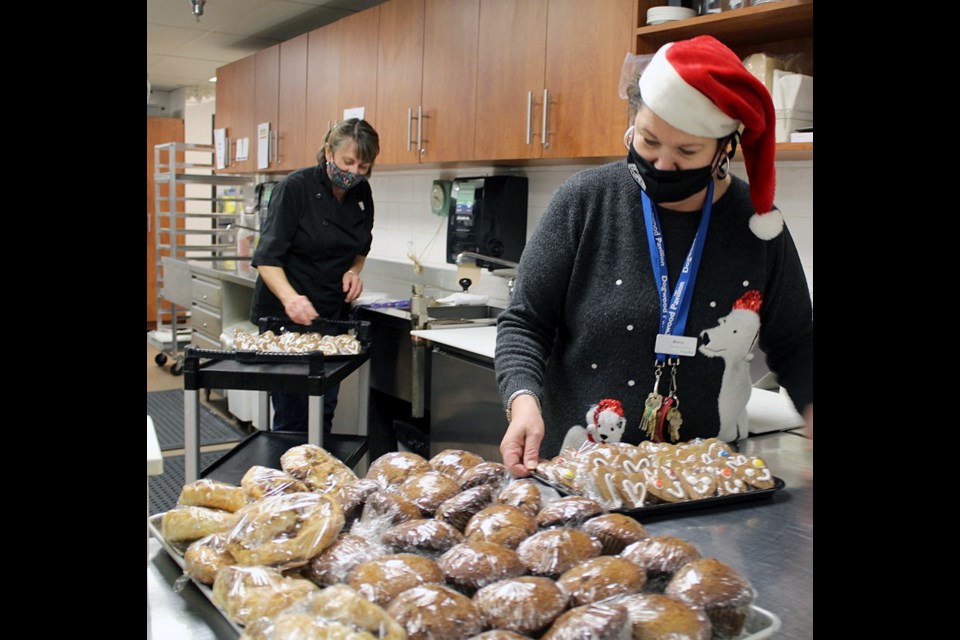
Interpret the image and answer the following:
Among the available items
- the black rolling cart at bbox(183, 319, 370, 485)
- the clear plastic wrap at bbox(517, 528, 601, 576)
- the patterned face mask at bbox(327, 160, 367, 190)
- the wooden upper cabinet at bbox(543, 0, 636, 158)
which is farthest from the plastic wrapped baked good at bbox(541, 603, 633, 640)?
the patterned face mask at bbox(327, 160, 367, 190)

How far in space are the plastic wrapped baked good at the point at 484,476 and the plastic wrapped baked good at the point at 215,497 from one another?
27 centimetres

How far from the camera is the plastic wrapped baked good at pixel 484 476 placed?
108 cm

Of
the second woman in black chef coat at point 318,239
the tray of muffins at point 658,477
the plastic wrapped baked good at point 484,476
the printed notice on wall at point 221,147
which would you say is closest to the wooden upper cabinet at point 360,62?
the second woman in black chef coat at point 318,239

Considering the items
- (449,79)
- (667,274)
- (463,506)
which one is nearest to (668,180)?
(667,274)

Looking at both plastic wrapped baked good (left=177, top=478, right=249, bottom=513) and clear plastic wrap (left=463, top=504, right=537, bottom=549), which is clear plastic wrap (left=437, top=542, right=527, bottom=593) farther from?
plastic wrapped baked good (left=177, top=478, right=249, bottom=513)

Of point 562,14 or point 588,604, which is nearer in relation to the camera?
point 588,604

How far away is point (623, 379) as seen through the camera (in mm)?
1630

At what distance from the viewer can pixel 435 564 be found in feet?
2.71

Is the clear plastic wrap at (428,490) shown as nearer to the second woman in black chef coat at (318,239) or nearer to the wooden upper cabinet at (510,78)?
the second woman in black chef coat at (318,239)

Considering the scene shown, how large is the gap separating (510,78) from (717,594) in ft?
10.2

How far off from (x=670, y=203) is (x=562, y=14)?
1.96 metres
